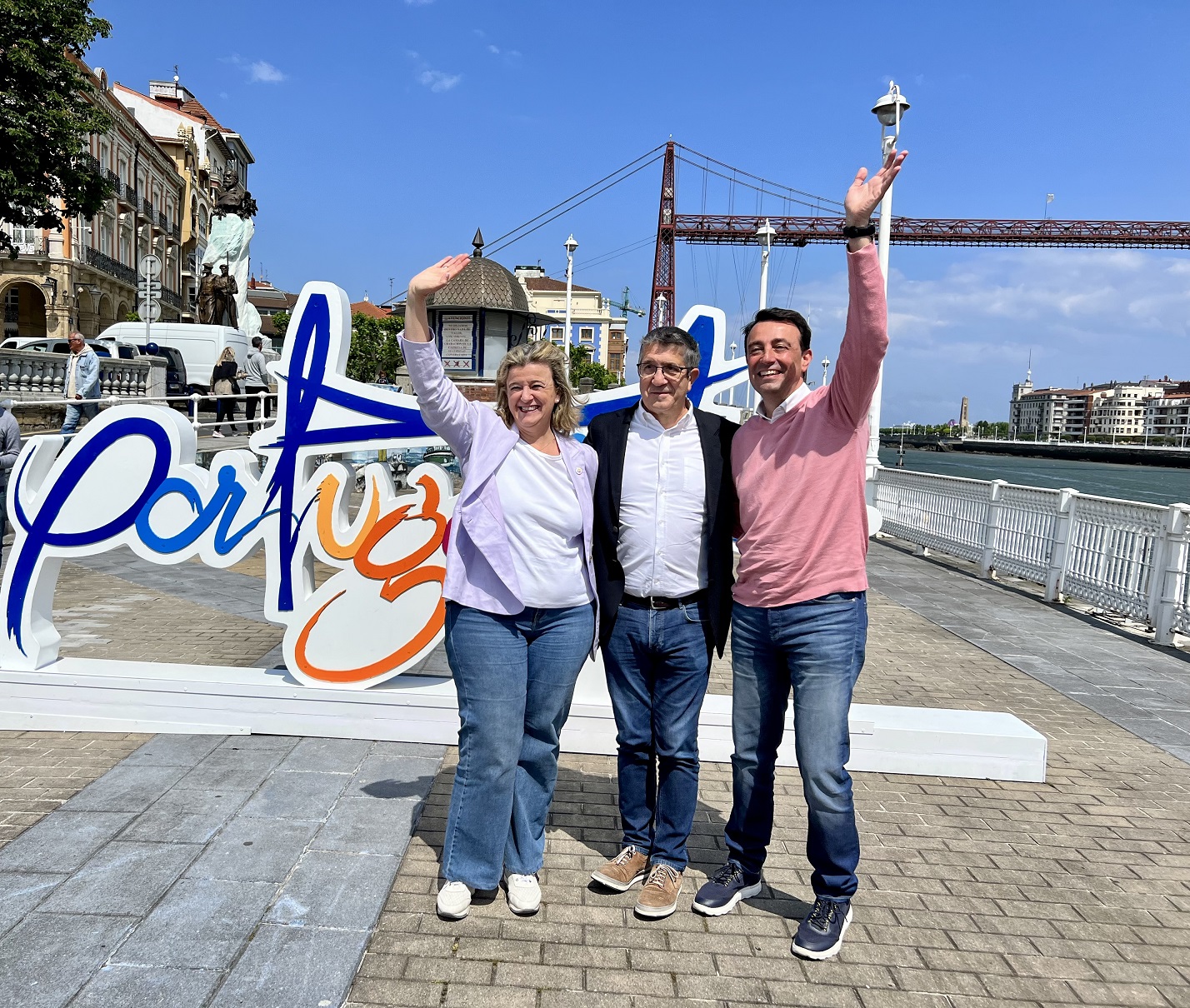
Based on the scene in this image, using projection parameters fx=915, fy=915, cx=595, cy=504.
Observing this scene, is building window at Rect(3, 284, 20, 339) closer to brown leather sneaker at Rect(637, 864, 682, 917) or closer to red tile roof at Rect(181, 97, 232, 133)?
red tile roof at Rect(181, 97, 232, 133)

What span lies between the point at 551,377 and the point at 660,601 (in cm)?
78

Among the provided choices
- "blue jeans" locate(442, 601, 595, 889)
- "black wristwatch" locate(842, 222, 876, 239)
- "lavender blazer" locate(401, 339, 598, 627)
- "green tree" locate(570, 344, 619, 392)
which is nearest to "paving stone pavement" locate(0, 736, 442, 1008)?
"blue jeans" locate(442, 601, 595, 889)

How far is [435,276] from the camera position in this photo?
278 cm

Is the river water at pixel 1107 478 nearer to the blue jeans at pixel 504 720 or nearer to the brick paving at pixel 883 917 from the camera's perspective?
the brick paving at pixel 883 917

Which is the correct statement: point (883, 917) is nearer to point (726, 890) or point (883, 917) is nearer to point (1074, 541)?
point (726, 890)

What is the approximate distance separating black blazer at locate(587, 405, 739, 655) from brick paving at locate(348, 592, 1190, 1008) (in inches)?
34.5

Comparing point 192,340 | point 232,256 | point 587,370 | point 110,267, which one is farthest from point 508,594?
point 587,370

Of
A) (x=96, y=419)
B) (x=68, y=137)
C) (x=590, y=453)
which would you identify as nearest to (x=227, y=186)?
(x=68, y=137)

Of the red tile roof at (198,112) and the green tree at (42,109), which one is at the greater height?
the red tile roof at (198,112)

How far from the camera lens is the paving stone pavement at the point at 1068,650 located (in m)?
5.38

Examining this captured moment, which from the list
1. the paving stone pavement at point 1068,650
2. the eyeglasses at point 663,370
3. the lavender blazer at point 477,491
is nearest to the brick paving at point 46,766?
the lavender blazer at point 477,491

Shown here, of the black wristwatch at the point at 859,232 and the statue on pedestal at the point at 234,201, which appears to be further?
the statue on pedestal at the point at 234,201

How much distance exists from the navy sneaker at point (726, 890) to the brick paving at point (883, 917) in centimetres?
3

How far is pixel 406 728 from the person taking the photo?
4.24 m
